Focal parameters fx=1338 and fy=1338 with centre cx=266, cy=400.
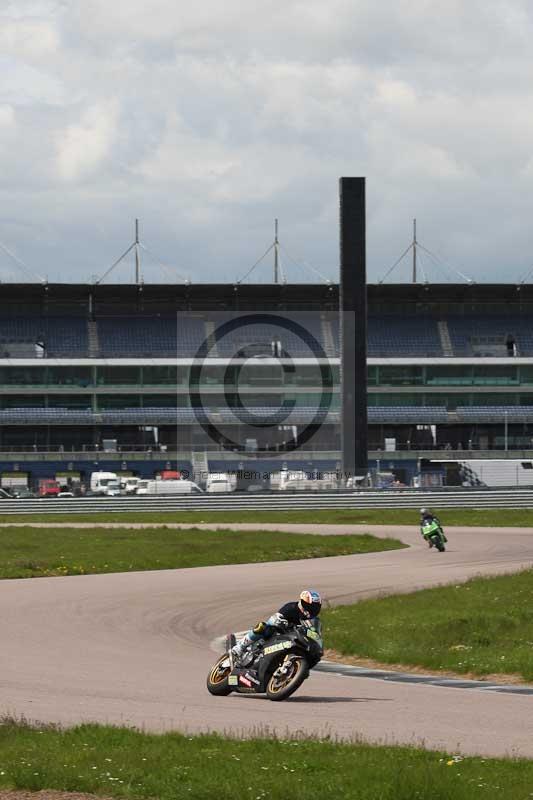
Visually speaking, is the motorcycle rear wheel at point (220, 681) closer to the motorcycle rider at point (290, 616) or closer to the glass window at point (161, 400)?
the motorcycle rider at point (290, 616)

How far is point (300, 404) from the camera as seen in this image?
115000mm

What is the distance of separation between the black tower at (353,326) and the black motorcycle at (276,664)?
209 feet

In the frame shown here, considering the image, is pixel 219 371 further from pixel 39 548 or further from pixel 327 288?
pixel 39 548

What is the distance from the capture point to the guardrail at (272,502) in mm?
70312

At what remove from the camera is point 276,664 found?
16812mm

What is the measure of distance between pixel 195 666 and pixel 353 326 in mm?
61012

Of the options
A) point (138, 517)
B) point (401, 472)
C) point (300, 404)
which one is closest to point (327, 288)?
point (300, 404)

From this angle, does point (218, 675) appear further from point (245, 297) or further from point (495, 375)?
point (245, 297)

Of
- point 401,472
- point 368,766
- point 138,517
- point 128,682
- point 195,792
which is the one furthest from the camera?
point 401,472

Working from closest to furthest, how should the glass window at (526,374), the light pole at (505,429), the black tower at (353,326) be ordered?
the black tower at (353,326) < the light pole at (505,429) < the glass window at (526,374)

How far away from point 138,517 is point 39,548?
21926 mm

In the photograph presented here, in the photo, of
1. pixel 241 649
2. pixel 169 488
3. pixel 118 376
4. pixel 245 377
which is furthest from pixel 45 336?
pixel 241 649

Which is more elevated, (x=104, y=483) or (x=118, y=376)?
(x=118, y=376)

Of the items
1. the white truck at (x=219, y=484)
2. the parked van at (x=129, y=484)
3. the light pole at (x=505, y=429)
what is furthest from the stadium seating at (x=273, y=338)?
the white truck at (x=219, y=484)
